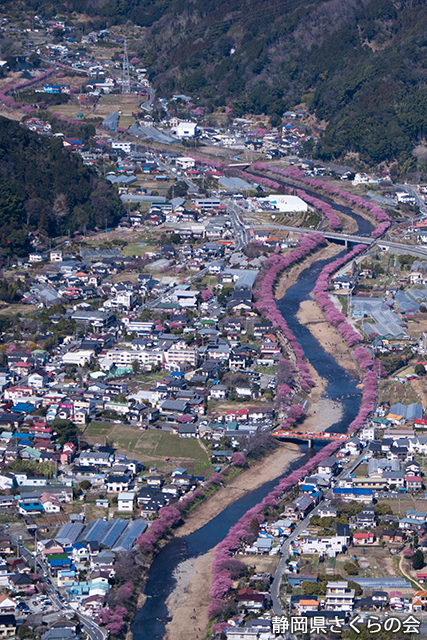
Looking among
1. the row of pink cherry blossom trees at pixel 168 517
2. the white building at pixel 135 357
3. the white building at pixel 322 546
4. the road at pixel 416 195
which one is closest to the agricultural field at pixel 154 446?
the row of pink cherry blossom trees at pixel 168 517

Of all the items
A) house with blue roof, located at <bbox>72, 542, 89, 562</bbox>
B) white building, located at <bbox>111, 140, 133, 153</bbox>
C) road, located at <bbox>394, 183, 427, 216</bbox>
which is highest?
house with blue roof, located at <bbox>72, 542, 89, 562</bbox>

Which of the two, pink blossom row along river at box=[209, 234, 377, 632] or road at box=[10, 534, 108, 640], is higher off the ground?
road at box=[10, 534, 108, 640]

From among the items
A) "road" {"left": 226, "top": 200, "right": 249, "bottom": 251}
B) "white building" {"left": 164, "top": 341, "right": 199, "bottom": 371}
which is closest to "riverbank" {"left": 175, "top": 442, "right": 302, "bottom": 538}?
"white building" {"left": 164, "top": 341, "right": 199, "bottom": 371}

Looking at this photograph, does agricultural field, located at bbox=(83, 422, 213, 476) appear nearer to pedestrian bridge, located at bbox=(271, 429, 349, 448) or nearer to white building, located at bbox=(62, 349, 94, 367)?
pedestrian bridge, located at bbox=(271, 429, 349, 448)

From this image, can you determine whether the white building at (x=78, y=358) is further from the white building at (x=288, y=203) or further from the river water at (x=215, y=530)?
the white building at (x=288, y=203)

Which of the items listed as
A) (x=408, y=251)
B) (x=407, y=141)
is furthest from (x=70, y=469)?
(x=407, y=141)

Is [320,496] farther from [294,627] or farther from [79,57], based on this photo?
[79,57]
